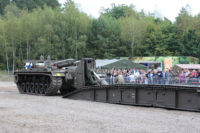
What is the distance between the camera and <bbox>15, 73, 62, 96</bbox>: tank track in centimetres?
1804

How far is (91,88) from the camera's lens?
52.4 ft

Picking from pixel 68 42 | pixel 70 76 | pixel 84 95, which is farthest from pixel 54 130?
pixel 68 42

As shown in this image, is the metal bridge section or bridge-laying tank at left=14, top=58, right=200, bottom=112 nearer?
the metal bridge section

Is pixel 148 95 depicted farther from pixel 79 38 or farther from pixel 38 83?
pixel 79 38

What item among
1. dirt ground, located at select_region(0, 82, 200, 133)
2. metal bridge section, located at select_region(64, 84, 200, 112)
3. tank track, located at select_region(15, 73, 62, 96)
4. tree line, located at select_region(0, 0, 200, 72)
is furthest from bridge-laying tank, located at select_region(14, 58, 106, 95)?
tree line, located at select_region(0, 0, 200, 72)

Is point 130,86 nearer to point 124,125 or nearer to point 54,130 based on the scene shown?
point 124,125

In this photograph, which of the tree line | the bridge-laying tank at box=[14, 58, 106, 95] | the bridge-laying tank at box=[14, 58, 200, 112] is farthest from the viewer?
the tree line

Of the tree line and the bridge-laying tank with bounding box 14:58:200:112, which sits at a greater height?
the tree line

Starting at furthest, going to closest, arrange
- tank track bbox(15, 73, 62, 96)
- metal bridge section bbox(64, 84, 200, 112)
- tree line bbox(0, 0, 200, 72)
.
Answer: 1. tree line bbox(0, 0, 200, 72)
2. tank track bbox(15, 73, 62, 96)
3. metal bridge section bbox(64, 84, 200, 112)

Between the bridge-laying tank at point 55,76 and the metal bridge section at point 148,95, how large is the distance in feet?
3.39

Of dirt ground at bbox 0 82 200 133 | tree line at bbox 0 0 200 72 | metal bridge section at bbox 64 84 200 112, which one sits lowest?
dirt ground at bbox 0 82 200 133

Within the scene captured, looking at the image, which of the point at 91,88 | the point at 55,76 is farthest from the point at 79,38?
the point at 91,88

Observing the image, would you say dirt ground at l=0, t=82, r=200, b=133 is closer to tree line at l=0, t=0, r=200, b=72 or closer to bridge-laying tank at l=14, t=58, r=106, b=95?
bridge-laying tank at l=14, t=58, r=106, b=95

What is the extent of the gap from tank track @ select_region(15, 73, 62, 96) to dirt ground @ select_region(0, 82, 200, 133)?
450 centimetres
